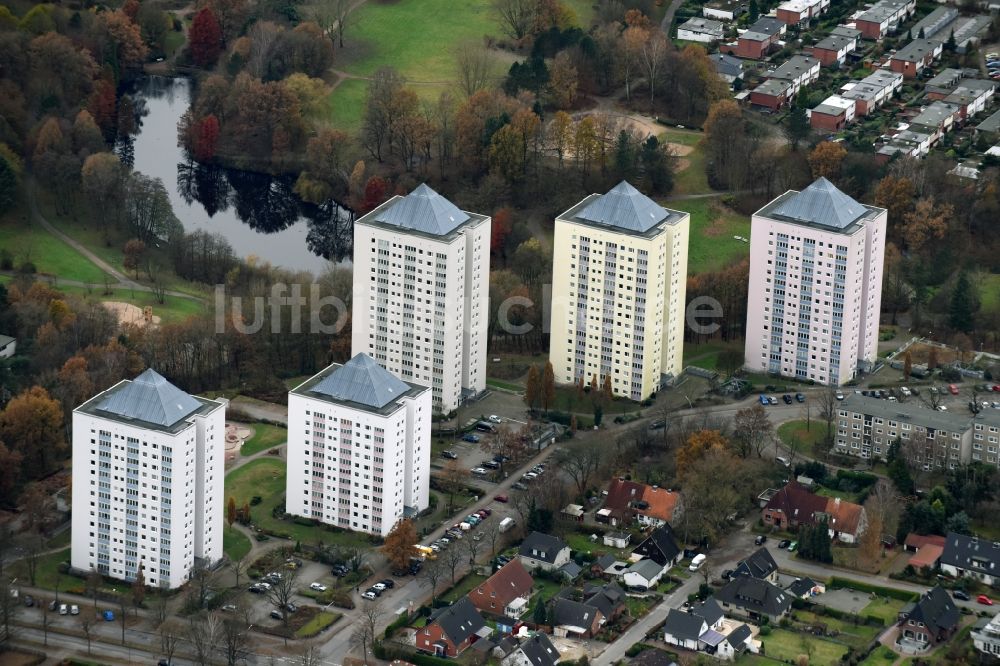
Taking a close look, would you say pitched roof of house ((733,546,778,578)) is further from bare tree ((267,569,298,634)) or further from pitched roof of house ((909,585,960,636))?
bare tree ((267,569,298,634))

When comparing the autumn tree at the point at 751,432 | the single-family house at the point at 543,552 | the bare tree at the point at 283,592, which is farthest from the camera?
the autumn tree at the point at 751,432

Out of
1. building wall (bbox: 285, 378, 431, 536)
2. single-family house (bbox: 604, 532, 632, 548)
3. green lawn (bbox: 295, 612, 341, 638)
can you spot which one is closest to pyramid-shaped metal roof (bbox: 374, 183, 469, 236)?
building wall (bbox: 285, 378, 431, 536)

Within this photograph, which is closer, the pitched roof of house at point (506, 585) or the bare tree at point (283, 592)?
the bare tree at point (283, 592)

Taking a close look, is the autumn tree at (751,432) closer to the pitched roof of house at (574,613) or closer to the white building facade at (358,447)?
the white building facade at (358,447)

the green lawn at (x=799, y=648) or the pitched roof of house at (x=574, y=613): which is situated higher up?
the pitched roof of house at (x=574, y=613)

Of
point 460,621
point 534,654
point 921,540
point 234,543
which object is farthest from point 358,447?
point 921,540

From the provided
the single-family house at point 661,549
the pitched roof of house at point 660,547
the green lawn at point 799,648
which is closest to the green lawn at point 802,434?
the single-family house at point 661,549

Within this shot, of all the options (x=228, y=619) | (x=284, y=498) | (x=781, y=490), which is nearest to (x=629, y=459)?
(x=781, y=490)
